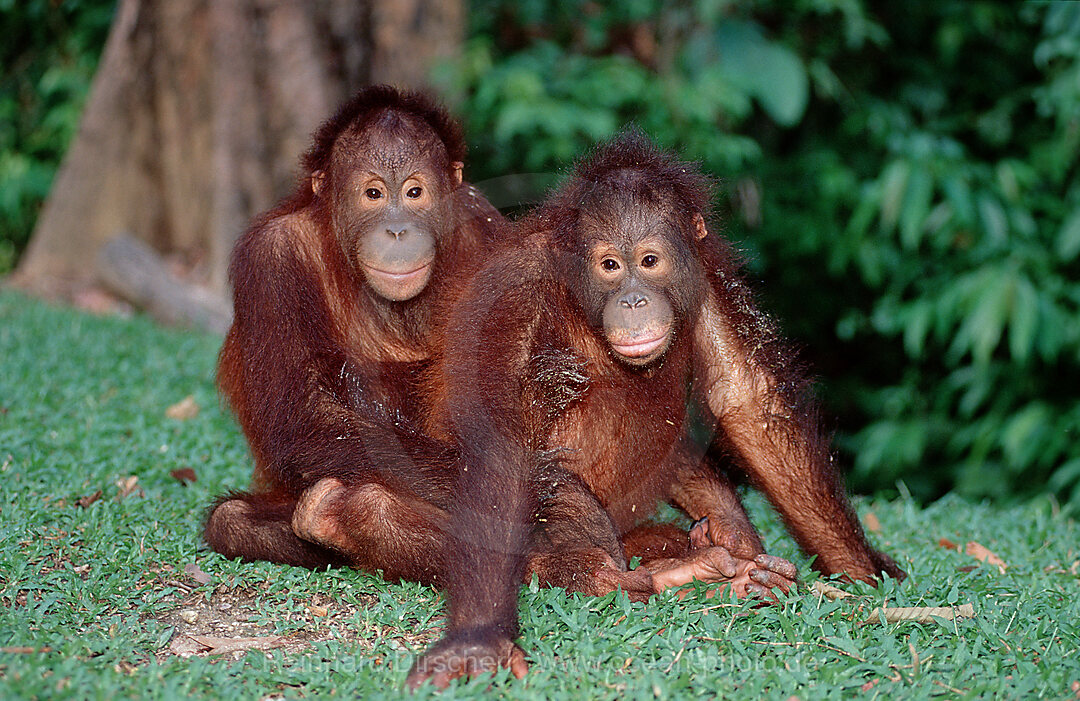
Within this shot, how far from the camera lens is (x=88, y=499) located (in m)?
3.45

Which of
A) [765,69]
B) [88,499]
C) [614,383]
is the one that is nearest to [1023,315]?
[765,69]

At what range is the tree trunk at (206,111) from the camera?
6633mm

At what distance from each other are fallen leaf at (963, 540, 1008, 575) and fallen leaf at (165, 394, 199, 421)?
3099mm

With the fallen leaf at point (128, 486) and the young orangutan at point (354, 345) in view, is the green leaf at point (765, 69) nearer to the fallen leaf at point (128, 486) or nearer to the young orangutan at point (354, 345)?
the young orangutan at point (354, 345)

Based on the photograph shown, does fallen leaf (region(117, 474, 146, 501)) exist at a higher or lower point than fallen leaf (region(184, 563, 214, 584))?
lower

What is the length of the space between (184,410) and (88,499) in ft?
3.71

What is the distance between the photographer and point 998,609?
292 cm

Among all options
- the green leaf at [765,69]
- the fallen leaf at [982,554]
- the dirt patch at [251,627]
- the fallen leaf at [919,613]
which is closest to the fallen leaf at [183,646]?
the dirt patch at [251,627]

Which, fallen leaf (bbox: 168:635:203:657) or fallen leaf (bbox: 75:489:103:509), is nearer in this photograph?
fallen leaf (bbox: 168:635:203:657)

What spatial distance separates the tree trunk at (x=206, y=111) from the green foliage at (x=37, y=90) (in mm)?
1193

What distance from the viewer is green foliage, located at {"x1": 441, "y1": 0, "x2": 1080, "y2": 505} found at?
231 inches

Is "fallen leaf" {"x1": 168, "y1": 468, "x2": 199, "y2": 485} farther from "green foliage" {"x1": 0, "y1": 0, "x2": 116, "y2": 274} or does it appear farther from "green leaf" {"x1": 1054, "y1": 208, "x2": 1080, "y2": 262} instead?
"green foliage" {"x1": 0, "y1": 0, "x2": 116, "y2": 274}

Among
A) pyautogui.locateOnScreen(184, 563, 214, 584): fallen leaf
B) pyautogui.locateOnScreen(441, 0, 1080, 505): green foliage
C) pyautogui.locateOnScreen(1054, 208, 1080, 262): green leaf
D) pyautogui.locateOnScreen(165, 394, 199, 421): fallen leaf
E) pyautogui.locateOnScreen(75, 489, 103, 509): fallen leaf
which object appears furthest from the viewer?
pyautogui.locateOnScreen(441, 0, 1080, 505): green foliage

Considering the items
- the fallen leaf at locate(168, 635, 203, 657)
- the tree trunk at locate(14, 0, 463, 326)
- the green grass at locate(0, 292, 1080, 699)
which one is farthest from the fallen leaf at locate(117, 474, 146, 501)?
the tree trunk at locate(14, 0, 463, 326)
